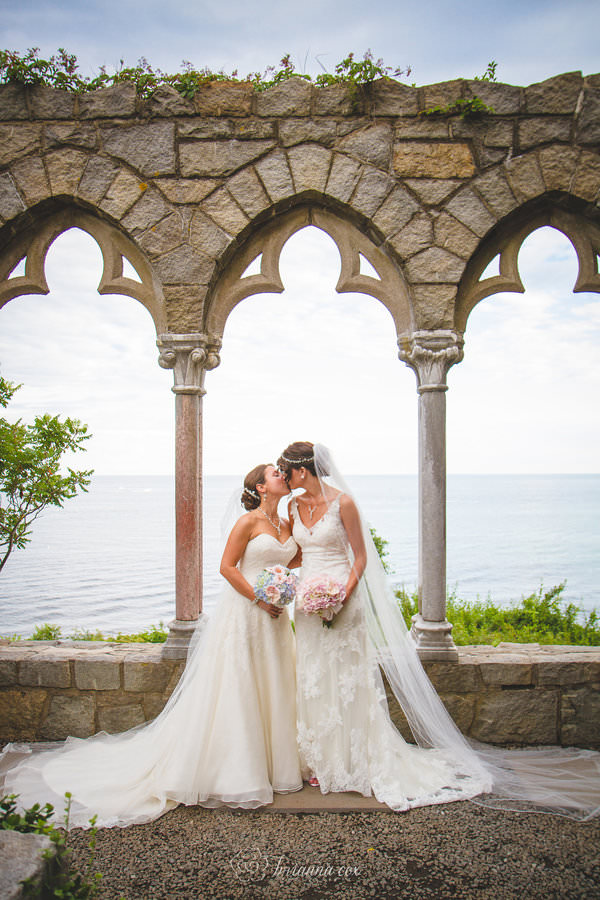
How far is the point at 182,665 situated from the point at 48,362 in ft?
110

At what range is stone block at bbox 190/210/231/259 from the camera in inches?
145

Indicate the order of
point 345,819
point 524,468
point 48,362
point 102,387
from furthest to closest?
point 524,468
point 102,387
point 48,362
point 345,819

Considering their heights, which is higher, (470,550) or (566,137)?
(566,137)

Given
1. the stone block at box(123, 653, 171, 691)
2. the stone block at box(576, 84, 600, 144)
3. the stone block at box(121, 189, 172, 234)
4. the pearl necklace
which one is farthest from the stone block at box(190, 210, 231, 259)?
the stone block at box(123, 653, 171, 691)

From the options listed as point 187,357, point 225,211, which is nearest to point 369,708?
point 187,357

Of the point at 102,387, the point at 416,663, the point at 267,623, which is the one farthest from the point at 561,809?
the point at 102,387

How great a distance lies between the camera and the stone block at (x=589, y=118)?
143 inches

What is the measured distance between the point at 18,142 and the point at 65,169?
12.7 inches

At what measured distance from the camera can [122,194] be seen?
3.70 meters

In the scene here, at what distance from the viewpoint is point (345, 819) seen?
2801 millimetres

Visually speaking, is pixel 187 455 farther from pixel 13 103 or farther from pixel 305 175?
pixel 13 103

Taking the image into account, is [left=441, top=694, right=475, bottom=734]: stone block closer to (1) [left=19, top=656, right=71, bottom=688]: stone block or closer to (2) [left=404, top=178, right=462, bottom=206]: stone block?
(1) [left=19, top=656, right=71, bottom=688]: stone block

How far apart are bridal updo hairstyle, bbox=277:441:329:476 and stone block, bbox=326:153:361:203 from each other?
151 cm

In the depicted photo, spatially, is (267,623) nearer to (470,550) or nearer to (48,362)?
(470,550)
